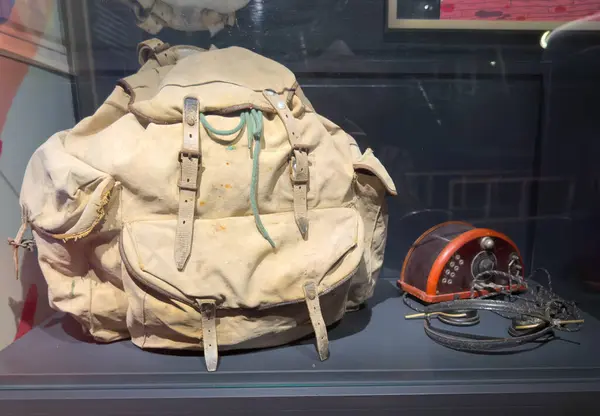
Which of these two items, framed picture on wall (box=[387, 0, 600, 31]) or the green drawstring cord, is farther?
framed picture on wall (box=[387, 0, 600, 31])

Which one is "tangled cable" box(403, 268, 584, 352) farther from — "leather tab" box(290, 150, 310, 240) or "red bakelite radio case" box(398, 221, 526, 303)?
"leather tab" box(290, 150, 310, 240)

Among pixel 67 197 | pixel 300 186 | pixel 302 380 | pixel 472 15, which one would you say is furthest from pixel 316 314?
pixel 472 15

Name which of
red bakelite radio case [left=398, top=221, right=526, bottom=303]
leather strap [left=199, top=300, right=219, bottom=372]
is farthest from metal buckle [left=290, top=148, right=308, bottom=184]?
red bakelite radio case [left=398, top=221, right=526, bottom=303]

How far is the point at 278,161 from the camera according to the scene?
34.5 inches

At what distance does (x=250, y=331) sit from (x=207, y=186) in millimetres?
247

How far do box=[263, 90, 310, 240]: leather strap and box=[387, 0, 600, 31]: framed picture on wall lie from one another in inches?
18.9

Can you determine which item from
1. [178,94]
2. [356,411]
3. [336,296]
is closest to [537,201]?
[336,296]

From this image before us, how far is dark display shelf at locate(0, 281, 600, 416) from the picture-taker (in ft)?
2.49

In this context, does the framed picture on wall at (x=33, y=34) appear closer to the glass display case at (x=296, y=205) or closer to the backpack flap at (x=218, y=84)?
the glass display case at (x=296, y=205)

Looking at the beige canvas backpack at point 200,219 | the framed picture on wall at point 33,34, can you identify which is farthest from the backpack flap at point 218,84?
the framed picture on wall at point 33,34

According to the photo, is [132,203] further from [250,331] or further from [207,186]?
[250,331]

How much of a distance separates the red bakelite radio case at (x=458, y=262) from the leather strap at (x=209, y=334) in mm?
470

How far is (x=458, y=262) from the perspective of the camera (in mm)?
1074

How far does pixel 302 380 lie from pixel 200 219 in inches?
12.0
